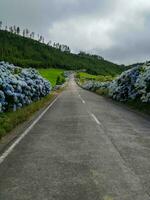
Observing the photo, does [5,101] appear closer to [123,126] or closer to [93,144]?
[123,126]

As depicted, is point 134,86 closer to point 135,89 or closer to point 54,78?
point 135,89

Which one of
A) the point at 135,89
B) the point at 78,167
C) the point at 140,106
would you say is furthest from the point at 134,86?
the point at 78,167

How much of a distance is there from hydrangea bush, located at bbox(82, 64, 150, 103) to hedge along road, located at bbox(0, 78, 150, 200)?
1287 cm

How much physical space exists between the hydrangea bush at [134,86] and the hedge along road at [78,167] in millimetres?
12874

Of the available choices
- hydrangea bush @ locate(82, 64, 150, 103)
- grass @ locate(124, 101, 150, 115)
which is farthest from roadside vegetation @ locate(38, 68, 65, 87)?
grass @ locate(124, 101, 150, 115)

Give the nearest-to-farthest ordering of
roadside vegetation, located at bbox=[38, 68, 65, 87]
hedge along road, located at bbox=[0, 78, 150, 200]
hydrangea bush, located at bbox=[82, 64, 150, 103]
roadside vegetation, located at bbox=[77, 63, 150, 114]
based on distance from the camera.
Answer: hedge along road, located at bbox=[0, 78, 150, 200], roadside vegetation, located at bbox=[77, 63, 150, 114], hydrangea bush, located at bbox=[82, 64, 150, 103], roadside vegetation, located at bbox=[38, 68, 65, 87]

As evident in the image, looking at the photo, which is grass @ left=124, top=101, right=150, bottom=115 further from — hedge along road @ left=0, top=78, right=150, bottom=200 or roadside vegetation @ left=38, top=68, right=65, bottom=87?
roadside vegetation @ left=38, top=68, right=65, bottom=87

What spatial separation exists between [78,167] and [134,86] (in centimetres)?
2281

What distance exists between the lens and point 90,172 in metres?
7.78

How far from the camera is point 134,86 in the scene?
30.4m

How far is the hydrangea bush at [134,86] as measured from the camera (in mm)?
26094

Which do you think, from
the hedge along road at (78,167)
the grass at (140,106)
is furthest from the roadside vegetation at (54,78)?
the hedge along road at (78,167)

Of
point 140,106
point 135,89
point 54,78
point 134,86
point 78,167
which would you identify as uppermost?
point 134,86

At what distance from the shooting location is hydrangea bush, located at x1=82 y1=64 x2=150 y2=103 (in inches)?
1027
